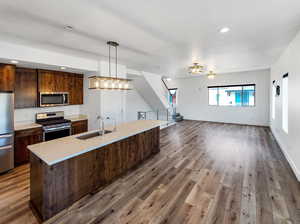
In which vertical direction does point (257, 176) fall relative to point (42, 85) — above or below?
below

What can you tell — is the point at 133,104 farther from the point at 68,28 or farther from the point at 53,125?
the point at 68,28

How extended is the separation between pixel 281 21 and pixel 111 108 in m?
4.56

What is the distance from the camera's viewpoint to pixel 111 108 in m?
4.98

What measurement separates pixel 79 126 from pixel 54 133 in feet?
2.63

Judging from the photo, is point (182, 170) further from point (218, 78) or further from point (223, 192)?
point (218, 78)

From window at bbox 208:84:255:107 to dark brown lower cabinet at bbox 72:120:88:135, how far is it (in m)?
7.13

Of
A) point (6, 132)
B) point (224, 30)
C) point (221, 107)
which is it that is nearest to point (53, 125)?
point (6, 132)

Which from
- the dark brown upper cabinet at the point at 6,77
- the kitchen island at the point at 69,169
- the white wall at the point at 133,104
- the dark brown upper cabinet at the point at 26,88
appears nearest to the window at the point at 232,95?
the white wall at the point at 133,104

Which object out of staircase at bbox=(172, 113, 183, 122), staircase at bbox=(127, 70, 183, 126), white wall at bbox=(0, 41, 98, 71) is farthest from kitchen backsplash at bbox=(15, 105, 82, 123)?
staircase at bbox=(172, 113, 183, 122)

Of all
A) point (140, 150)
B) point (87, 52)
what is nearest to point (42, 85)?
point (87, 52)

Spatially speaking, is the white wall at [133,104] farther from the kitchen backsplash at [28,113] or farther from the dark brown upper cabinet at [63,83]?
the kitchen backsplash at [28,113]

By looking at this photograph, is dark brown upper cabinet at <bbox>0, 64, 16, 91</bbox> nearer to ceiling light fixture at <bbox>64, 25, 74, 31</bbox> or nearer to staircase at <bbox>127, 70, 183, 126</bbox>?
ceiling light fixture at <bbox>64, 25, 74, 31</bbox>

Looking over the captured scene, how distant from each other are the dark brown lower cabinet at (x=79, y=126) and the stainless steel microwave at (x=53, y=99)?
723 mm

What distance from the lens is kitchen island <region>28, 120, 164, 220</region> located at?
6.26 feet
